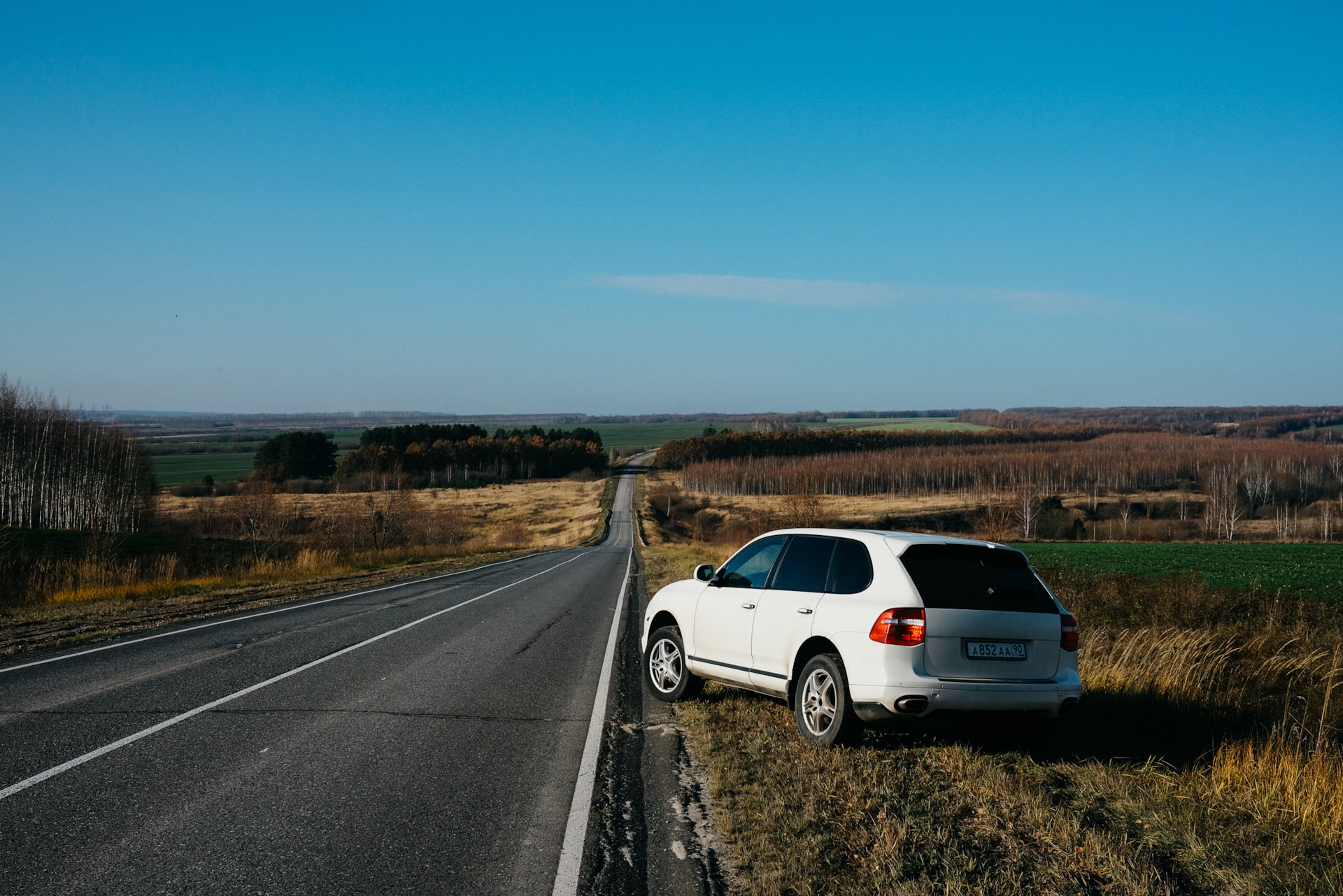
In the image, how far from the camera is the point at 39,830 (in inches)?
181

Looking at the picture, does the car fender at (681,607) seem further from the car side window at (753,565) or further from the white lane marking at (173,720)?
the white lane marking at (173,720)

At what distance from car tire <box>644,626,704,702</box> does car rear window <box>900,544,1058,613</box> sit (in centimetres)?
287

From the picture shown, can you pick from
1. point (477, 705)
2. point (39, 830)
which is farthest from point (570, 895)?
point (477, 705)

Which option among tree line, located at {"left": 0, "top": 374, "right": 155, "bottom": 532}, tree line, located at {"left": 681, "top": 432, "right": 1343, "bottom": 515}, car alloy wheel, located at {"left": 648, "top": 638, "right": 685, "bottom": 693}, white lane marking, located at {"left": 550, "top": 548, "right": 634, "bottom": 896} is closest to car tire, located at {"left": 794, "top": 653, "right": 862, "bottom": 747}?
white lane marking, located at {"left": 550, "top": 548, "right": 634, "bottom": 896}

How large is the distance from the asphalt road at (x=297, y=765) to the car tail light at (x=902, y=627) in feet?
8.02

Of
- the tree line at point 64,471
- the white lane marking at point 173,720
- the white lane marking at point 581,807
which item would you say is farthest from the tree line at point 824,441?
the white lane marking at point 581,807

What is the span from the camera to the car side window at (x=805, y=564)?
711 cm

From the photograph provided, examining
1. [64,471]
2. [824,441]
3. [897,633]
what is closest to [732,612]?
[897,633]

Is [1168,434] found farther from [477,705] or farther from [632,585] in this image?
[477,705]

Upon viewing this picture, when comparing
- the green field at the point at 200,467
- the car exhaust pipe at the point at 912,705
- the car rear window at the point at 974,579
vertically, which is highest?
the car rear window at the point at 974,579

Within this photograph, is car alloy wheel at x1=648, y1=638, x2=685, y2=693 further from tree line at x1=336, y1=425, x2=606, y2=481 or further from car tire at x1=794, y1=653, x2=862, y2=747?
tree line at x1=336, y1=425, x2=606, y2=481

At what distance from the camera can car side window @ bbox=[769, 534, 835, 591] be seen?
23.3ft

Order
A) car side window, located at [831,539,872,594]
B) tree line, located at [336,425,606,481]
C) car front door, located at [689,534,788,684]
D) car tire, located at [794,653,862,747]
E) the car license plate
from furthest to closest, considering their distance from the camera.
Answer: tree line, located at [336,425,606,481], car front door, located at [689,534,788,684], car side window, located at [831,539,872,594], car tire, located at [794,653,862,747], the car license plate

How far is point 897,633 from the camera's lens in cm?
612
